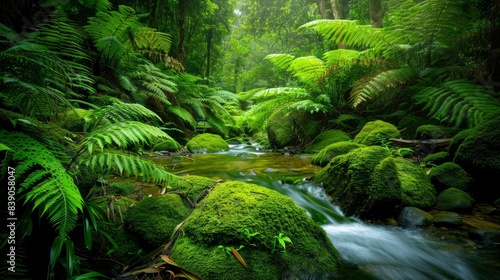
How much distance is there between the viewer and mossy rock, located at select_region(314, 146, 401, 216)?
250 centimetres

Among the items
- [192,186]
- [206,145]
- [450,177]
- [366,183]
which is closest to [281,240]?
[192,186]

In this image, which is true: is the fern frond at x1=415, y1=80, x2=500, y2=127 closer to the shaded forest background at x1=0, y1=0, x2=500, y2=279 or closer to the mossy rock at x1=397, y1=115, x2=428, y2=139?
the shaded forest background at x1=0, y1=0, x2=500, y2=279

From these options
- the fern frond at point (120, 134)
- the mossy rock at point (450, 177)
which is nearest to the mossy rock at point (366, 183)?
the mossy rock at point (450, 177)

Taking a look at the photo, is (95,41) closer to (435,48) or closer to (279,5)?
(435,48)

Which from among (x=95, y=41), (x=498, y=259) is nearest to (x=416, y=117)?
(x=498, y=259)

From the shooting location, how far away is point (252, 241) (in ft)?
5.00

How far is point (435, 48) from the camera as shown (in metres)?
5.41

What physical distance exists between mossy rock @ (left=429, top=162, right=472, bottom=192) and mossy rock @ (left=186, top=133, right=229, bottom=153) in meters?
5.00

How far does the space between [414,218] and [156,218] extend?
2.41 meters

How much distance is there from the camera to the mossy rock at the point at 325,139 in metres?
5.80

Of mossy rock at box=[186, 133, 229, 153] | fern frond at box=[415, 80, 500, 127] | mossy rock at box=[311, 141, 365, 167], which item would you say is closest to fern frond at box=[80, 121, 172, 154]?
mossy rock at box=[311, 141, 365, 167]

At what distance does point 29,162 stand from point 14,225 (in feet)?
1.13

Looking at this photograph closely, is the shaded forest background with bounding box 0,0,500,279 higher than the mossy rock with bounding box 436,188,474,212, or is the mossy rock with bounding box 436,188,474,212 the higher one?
the shaded forest background with bounding box 0,0,500,279

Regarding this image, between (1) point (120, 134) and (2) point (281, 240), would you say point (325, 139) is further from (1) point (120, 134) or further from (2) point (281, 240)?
(1) point (120, 134)
